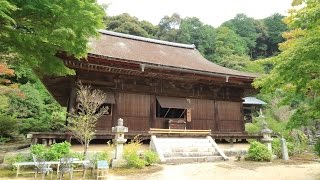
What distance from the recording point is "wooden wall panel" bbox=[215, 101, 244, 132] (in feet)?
55.4

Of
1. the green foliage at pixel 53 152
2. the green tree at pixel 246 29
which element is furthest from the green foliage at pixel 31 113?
the green tree at pixel 246 29

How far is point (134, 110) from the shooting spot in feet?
48.0

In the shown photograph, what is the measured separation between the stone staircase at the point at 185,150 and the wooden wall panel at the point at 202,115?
2247 millimetres

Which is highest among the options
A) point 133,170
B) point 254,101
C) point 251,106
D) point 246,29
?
point 246,29

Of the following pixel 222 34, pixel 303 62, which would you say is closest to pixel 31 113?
pixel 303 62

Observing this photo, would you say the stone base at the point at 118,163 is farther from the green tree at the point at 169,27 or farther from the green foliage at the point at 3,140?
the green tree at the point at 169,27

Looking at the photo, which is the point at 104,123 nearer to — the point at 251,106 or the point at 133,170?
the point at 133,170

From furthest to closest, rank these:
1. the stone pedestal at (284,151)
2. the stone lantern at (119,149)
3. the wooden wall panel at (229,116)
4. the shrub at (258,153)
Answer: the wooden wall panel at (229,116)
the stone pedestal at (284,151)
the shrub at (258,153)
the stone lantern at (119,149)

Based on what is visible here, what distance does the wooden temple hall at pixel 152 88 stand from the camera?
13367mm

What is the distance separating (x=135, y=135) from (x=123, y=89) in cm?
262

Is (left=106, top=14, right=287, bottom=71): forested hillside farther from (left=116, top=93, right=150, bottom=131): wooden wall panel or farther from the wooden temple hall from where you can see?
(left=116, top=93, right=150, bottom=131): wooden wall panel

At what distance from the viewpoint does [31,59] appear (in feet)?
26.2

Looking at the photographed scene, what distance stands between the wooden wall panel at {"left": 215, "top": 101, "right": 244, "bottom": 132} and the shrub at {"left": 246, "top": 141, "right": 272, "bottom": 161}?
406cm

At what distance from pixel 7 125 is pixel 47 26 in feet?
48.4
